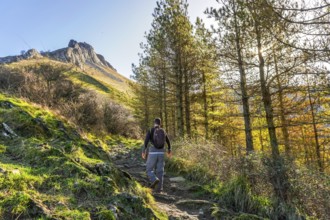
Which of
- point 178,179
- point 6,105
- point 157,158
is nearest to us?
point 157,158

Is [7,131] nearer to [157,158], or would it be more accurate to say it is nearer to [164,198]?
[157,158]

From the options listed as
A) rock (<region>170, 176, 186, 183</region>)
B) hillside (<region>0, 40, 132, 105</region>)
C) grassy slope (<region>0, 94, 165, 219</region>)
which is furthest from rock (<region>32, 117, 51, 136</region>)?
hillside (<region>0, 40, 132, 105</region>)

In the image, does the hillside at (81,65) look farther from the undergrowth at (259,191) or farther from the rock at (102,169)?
the undergrowth at (259,191)

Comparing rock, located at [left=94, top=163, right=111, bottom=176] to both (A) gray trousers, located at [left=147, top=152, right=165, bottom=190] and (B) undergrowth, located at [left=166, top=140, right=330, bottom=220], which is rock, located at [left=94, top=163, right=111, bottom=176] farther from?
(B) undergrowth, located at [left=166, top=140, right=330, bottom=220]

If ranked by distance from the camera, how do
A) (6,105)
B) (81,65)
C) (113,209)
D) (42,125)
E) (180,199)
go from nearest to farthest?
(113,209)
(180,199)
(42,125)
(6,105)
(81,65)

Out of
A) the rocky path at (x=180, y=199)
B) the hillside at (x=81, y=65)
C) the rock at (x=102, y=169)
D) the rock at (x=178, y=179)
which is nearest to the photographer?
the rocky path at (x=180, y=199)

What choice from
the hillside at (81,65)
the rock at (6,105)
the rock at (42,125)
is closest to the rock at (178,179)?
the rock at (42,125)

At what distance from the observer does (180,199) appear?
6113mm

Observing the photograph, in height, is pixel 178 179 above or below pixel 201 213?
above

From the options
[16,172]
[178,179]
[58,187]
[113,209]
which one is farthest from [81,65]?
[113,209]

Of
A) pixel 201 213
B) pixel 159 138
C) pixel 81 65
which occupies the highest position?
pixel 81 65

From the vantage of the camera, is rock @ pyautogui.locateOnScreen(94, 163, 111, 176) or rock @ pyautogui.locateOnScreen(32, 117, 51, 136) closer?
rock @ pyautogui.locateOnScreen(94, 163, 111, 176)

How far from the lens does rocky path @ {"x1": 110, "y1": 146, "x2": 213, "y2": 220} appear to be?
506cm

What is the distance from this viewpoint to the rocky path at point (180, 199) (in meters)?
5.06
